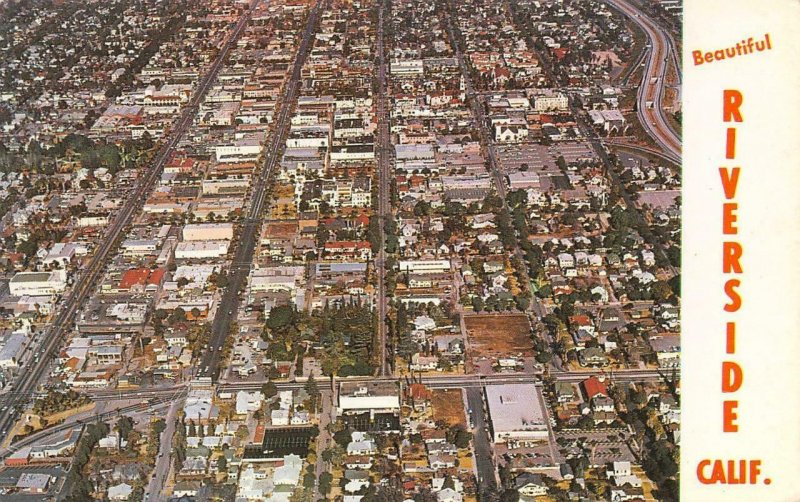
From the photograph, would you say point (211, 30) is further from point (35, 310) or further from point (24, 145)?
point (35, 310)

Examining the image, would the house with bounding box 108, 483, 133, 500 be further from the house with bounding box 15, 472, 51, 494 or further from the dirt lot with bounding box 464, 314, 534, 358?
the dirt lot with bounding box 464, 314, 534, 358

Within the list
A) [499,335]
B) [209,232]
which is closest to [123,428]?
[499,335]

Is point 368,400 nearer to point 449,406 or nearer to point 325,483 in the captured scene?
point 449,406

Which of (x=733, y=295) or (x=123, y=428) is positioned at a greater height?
(x=733, y=295)

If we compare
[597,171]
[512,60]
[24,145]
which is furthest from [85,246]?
[512,60]

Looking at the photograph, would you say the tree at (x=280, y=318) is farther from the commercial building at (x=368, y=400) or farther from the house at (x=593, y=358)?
the house at (x=593, y=358)
